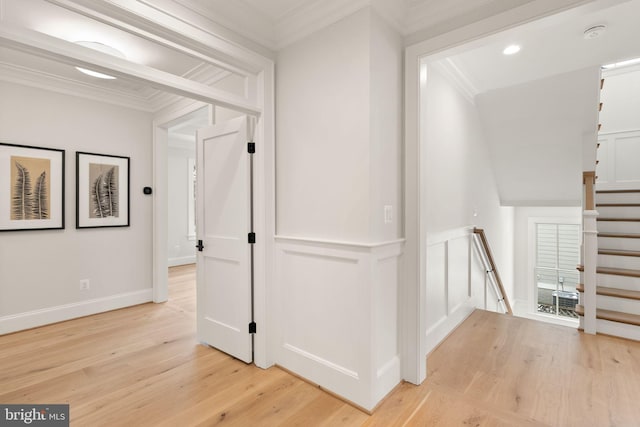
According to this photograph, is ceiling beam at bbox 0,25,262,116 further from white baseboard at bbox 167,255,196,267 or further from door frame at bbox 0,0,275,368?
white baseboard at bbox 167,255,196,267

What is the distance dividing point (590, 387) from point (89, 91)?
5.45 m

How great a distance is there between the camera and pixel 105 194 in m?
3.75

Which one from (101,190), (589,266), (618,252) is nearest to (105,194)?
(101,190)

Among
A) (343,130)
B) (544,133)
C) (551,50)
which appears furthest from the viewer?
(544,133)

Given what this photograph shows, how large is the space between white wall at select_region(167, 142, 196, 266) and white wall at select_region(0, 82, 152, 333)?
258 centimetres

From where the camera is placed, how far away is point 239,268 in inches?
101

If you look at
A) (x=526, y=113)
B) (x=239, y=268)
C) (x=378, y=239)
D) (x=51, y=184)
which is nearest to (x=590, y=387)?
(x=378, y=239)

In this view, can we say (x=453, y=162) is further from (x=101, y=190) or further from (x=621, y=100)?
(x=621, y=100)

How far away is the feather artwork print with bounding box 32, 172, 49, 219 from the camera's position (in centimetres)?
324

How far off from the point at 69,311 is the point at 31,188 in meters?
1.40

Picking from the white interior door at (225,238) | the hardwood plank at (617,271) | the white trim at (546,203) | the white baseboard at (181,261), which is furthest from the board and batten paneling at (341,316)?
the white baseboard at (181,261)

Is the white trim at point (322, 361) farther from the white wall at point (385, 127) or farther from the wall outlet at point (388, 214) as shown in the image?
the wall outlet at point (388, 214)

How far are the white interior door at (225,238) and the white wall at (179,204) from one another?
4.13 meters

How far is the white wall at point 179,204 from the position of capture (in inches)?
259
